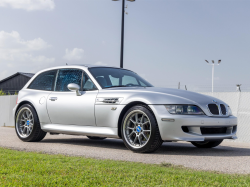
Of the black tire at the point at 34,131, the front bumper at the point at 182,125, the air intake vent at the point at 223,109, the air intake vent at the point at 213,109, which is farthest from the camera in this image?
the black tire at the point at 34,131

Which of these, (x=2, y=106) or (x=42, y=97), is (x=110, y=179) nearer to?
(x=42, y=97)

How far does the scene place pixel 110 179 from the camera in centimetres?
363

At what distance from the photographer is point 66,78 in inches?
301

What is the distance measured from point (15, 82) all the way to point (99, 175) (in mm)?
56934

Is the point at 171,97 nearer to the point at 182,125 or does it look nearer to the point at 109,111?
the point at 182,125

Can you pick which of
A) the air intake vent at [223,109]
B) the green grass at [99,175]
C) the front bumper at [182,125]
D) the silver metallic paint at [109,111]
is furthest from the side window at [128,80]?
the green grass at [99,175]

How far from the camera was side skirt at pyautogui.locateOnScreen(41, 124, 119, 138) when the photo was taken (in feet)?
21.0

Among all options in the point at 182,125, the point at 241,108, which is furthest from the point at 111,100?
the point at 241,108

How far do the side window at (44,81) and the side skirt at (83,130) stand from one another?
0.89 metres

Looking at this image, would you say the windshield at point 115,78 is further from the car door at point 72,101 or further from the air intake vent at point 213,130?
the air intake vent at point 213,130

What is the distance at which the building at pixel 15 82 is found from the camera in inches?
2197

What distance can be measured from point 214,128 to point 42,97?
375 centimetres

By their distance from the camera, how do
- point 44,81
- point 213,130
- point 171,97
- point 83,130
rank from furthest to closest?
point 44,81, point 83,130, point 213,130, point 171,97

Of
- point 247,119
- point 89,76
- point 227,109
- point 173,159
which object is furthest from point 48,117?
point 247,119
